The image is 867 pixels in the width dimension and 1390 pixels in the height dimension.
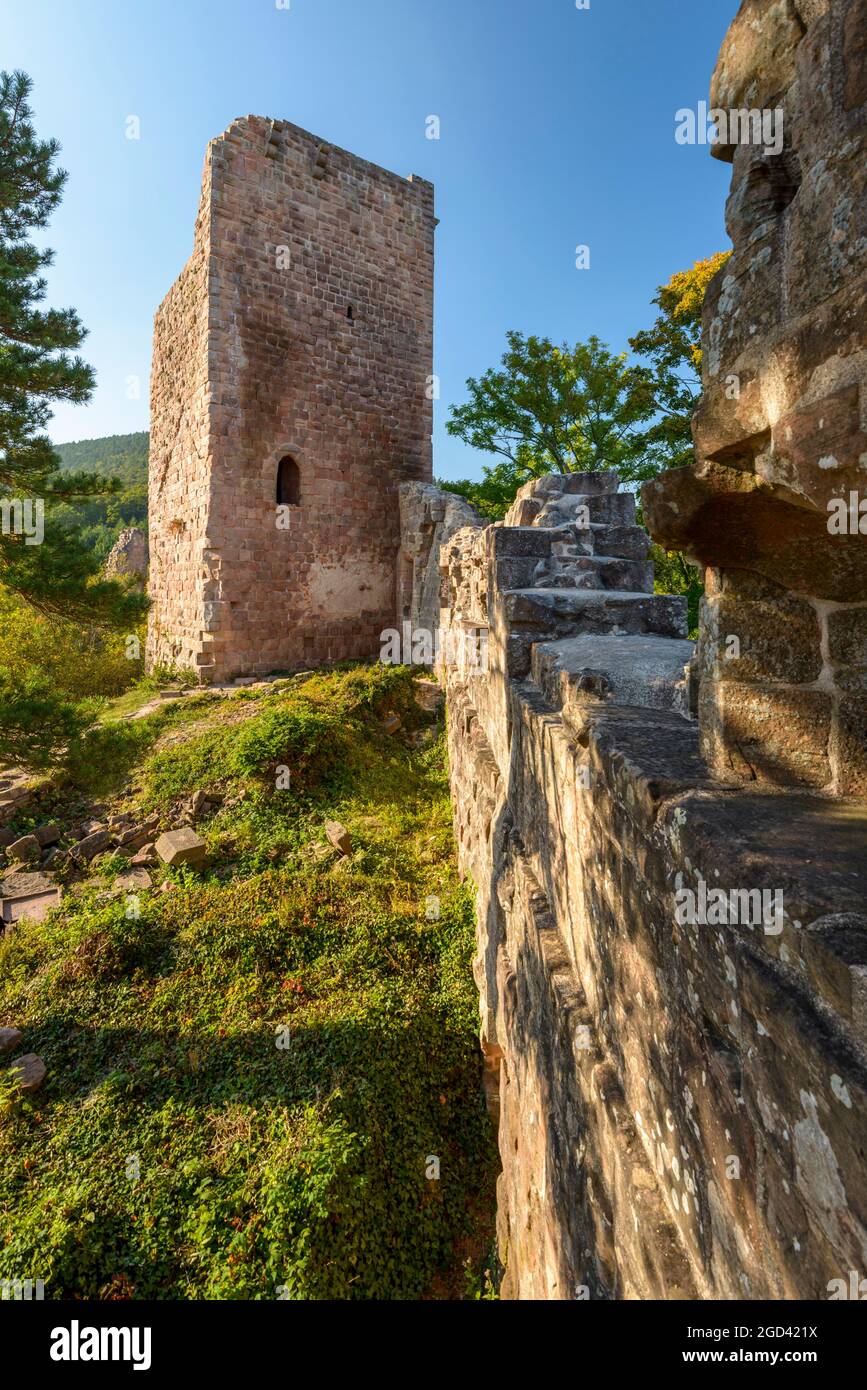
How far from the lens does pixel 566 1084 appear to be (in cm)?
198

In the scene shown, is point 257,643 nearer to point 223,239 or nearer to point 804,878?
point 223,239

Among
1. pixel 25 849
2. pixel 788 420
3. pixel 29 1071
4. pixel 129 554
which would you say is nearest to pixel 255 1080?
pixel 29 1071

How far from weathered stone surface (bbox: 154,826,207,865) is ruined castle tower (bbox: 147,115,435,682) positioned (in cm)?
443

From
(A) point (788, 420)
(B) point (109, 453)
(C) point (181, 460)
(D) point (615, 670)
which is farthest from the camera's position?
(B) point (109, 453)

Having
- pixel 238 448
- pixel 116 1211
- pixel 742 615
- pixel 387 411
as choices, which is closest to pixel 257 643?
pixel 238 448

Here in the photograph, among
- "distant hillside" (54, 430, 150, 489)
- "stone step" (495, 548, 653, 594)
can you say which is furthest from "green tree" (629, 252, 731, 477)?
"distant hillside" (54, 430, 150, 489)

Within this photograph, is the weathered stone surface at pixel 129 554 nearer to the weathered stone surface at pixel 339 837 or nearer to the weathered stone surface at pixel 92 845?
the weathered stone surface at pixel 92 845

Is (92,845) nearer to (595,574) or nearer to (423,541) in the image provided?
(595,574)

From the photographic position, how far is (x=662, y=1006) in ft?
4.29

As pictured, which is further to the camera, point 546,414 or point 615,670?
point 546,414

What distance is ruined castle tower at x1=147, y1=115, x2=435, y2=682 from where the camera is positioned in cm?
945

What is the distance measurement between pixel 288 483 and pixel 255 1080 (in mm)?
8919

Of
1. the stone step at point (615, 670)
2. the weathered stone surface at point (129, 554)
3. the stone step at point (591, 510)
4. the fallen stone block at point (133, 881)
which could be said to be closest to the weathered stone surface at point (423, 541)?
the stone step at point (591, 510)

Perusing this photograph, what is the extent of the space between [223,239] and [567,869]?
35.4ft
